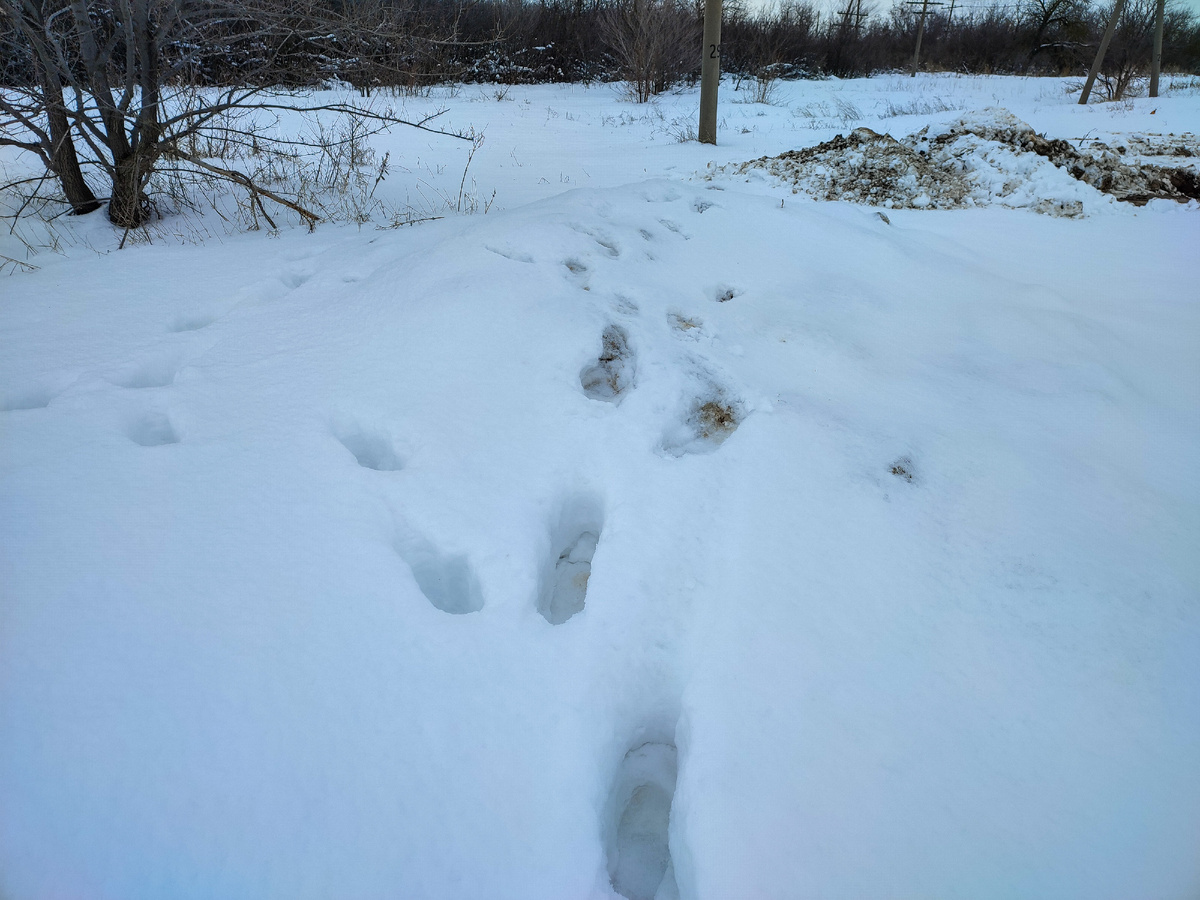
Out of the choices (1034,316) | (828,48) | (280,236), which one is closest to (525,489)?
(1034,316)

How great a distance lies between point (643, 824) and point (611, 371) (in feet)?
4.49

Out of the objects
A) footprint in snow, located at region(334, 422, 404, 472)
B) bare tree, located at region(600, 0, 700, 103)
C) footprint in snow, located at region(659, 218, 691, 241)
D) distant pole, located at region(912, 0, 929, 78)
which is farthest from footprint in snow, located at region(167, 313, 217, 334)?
distant pole, located at region(912, 0, 929, 78)

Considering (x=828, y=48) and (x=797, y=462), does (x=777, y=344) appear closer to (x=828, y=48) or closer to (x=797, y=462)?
(x=797, y=462)

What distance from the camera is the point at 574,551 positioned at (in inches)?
64.6

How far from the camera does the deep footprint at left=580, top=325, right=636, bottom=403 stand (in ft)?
6.74

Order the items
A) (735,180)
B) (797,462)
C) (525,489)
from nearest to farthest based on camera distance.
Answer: (525,489)
(797,462)
(735,180)

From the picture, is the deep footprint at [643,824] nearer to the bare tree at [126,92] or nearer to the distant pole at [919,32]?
the bare tree at [126,92]

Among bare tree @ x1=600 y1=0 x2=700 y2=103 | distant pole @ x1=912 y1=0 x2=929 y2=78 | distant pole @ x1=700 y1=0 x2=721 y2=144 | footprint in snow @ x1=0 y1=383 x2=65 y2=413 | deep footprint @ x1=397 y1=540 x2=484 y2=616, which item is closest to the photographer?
deep footprint @ x1=397 y1=540 x2=484 y2=616

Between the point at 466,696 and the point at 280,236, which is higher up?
the point at 280,236

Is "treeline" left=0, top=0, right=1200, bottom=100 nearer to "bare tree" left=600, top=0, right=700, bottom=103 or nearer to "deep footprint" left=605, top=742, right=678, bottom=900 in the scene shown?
"bare tree" left=600, top=0, right=700, bottom=103

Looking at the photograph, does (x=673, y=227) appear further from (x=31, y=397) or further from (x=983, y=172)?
(x=983, y=172)

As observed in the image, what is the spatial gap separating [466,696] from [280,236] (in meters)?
3.17

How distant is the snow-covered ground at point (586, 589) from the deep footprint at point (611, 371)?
15mm

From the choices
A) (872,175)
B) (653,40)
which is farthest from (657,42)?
(872,175)
